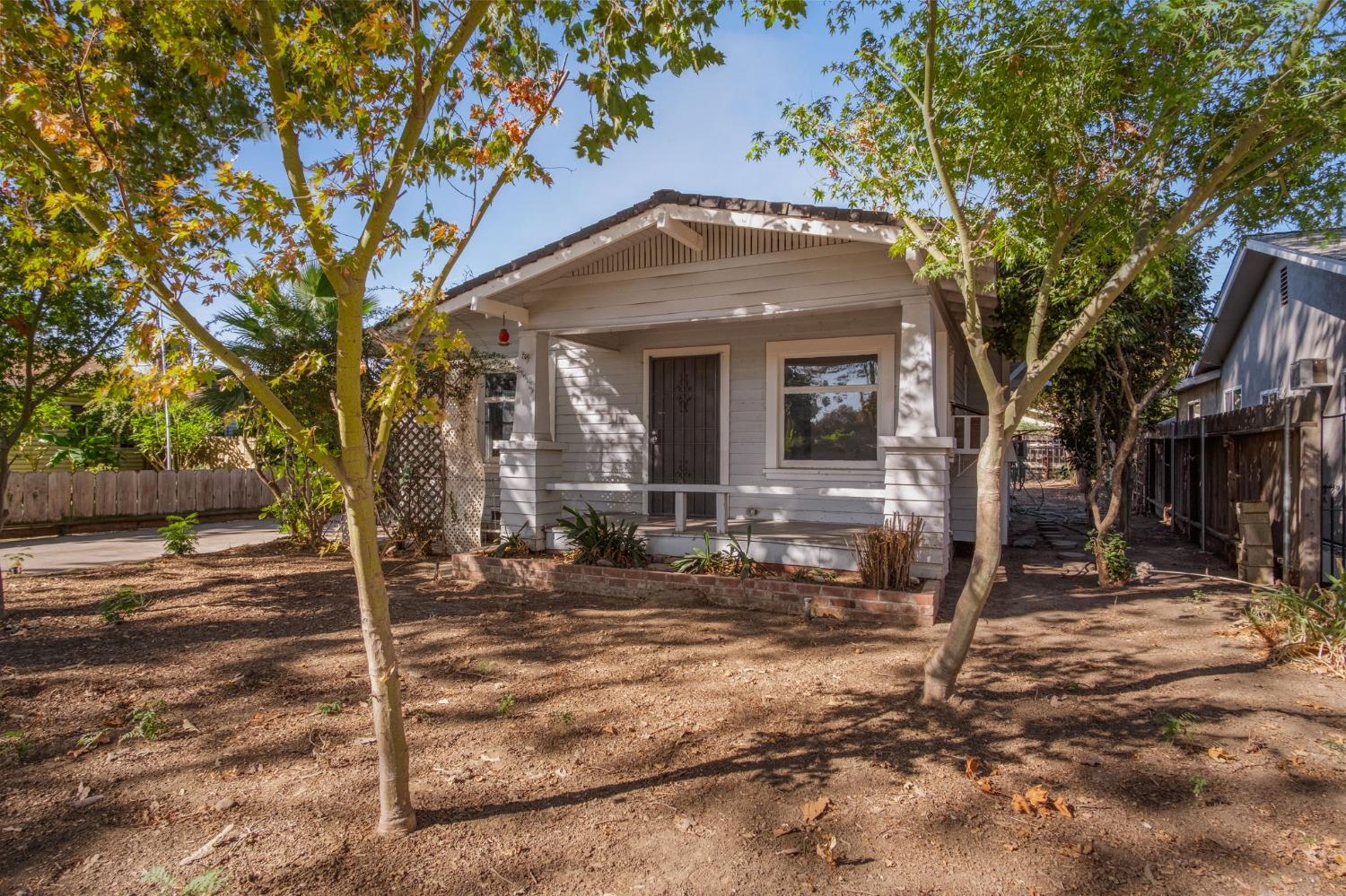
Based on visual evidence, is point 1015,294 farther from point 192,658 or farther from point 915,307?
point 192,658

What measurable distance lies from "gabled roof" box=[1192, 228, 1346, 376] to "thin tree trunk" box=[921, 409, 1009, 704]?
270cm

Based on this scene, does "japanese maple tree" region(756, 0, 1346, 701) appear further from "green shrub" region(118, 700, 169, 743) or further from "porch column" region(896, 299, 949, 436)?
"green shrub" region(118, 700, 169, 743)

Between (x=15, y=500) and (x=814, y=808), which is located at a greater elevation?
(x=15, y=500)

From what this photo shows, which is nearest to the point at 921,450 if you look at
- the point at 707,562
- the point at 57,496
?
the point at 707,562

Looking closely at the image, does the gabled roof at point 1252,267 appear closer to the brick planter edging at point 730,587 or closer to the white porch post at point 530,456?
the brick planter edging at point 730,587

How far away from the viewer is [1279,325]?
1017 centimetres

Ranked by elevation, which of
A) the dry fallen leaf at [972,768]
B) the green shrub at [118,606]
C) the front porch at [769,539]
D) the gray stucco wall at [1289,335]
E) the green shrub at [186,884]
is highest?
the gray stucco wall at [1289,335]

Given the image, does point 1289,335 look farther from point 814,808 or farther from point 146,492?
point 146,492

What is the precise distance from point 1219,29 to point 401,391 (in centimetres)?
463

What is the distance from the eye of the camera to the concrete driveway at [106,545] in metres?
9.51

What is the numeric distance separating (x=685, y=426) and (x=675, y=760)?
634cm

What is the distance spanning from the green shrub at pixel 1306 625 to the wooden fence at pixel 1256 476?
4.17 ft

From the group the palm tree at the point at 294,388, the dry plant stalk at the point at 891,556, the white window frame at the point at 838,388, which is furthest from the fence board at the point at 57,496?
the dry plant stalk at the point at 891,556

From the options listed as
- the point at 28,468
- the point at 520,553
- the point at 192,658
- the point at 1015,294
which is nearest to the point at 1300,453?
the point at 1015,294
